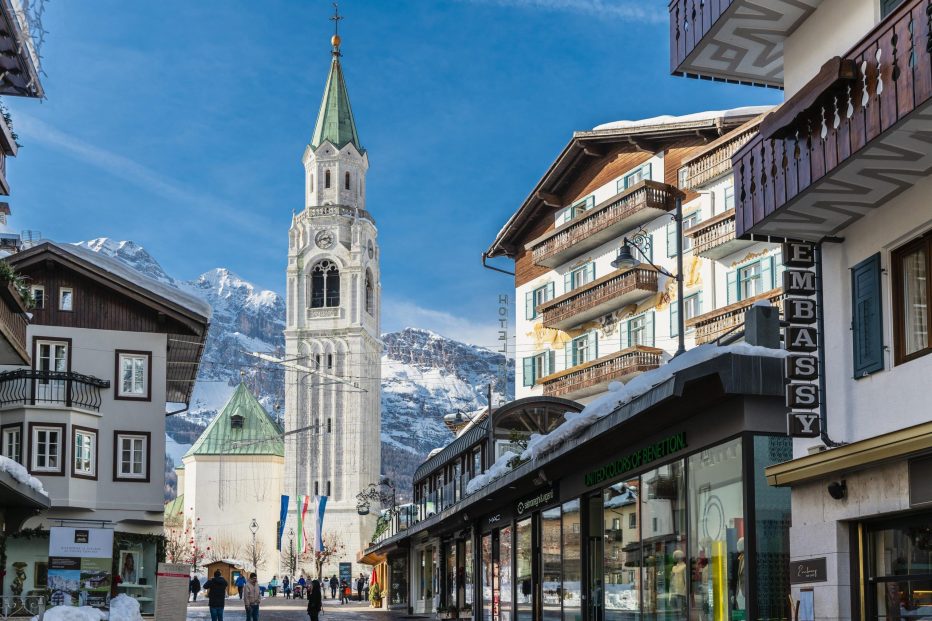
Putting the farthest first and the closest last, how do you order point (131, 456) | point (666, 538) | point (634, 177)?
point (634, 177) → point (131, 456) → point (666, 538)

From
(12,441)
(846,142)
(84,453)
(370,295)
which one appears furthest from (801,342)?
(370,295)

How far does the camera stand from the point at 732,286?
4375 centimetres

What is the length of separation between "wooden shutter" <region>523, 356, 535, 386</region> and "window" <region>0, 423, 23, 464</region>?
21589mm

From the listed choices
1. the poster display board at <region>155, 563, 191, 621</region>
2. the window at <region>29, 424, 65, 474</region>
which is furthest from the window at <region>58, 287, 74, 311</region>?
the poster display board at <region>155, 563, 191, 621</region>

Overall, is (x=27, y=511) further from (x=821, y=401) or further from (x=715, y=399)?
(x=821, y=401)

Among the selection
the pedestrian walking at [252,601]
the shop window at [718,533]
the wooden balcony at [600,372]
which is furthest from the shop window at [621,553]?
the wooden balcony at [600,372]

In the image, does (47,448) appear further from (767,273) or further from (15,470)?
(767,273)

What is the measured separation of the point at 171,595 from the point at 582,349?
24.1 meters

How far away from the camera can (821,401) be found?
16.4 meters

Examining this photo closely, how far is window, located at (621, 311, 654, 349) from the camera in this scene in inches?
1928

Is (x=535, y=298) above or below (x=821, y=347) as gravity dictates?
above

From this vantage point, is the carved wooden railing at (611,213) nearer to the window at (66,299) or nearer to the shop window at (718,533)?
the window at (66,299)

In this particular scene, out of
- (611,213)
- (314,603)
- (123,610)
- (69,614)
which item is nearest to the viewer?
(69,614)

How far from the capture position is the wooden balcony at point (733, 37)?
58.3ft
